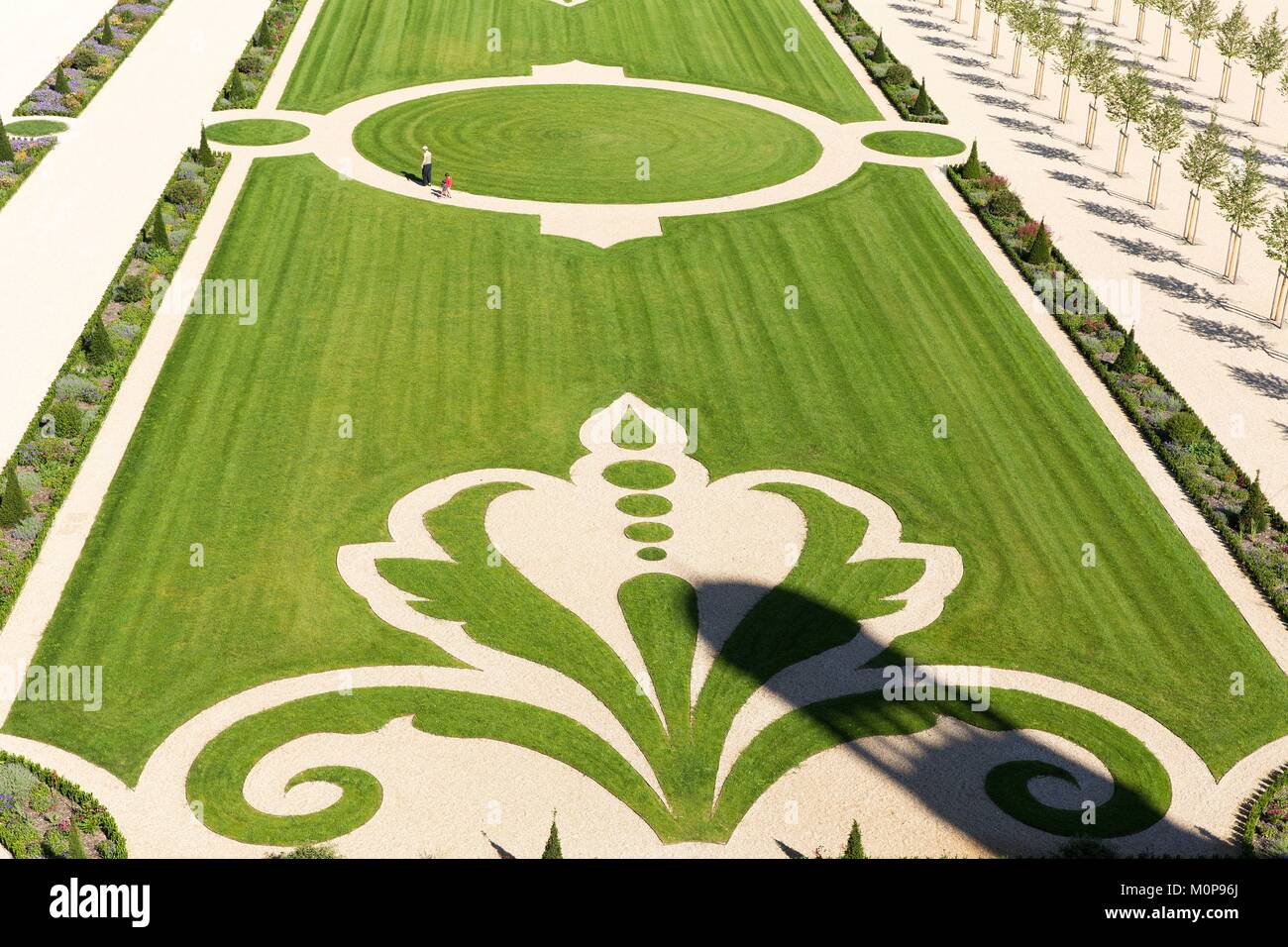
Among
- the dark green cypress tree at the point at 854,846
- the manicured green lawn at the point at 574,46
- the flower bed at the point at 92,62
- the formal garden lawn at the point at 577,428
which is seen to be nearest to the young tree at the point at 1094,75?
the manicured green lawn at the point at 574,46

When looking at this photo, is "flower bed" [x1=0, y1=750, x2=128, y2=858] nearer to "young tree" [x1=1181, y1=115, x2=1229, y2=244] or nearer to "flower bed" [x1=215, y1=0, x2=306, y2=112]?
"flower bed" [x1=215, y1=0, x2=306, y2=112]

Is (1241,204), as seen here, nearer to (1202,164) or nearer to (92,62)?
(1202,164)

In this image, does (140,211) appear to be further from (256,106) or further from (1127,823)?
(1127,823)


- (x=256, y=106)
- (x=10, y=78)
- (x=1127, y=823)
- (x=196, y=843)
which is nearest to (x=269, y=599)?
(x=196, y=843)

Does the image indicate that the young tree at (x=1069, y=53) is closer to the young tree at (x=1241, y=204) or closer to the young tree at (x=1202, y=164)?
the young tree at (x=1202, y=164)

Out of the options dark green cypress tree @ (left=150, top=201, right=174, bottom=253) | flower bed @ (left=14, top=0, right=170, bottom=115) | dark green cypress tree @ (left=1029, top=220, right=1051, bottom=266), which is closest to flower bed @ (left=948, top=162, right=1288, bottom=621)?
dark green cypress tree @ (left=1029, top=220, right=1051, bottom=266)
